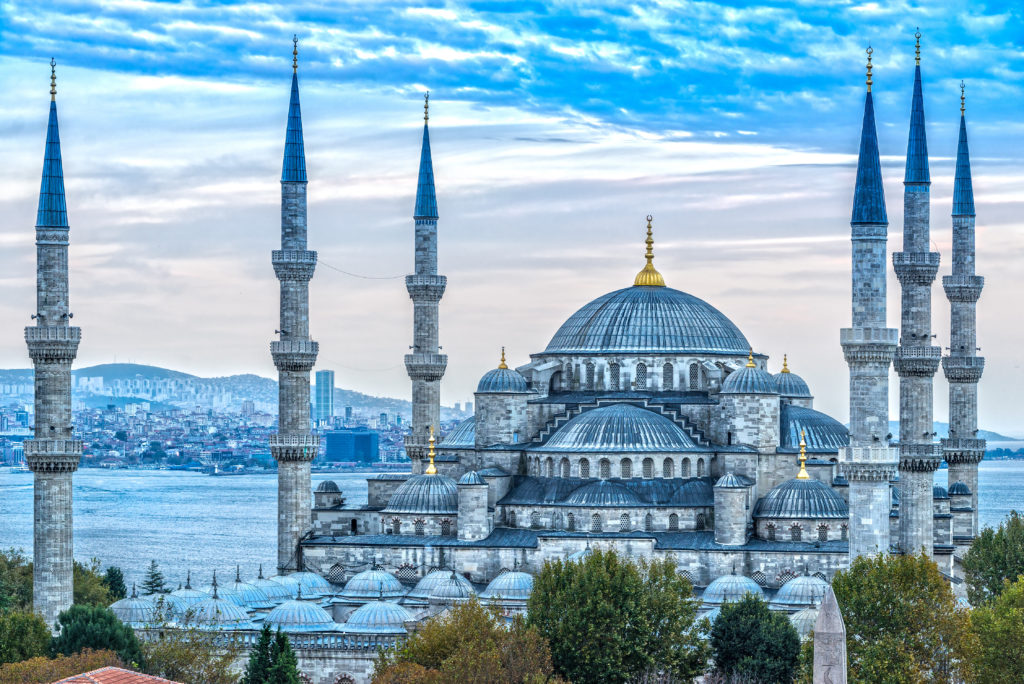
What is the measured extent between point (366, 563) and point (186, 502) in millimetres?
112794

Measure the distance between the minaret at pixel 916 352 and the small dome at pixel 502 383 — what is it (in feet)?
36.2

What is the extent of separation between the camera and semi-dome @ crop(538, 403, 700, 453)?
47.8 metres

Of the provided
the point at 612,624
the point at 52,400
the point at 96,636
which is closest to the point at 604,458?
the point at 612,624

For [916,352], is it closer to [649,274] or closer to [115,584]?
[649,274]

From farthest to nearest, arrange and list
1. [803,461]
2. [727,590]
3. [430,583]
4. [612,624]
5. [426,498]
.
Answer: [426,498], [803,461], [430,583], [727,590], [612,624]

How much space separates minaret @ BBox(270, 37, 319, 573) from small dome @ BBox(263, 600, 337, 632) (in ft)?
24.1

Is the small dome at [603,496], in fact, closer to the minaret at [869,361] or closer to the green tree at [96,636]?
the minaret at [869,361]

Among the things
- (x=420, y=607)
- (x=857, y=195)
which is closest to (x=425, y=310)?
(x=420, y=607)

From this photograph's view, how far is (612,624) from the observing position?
3528 centimetres

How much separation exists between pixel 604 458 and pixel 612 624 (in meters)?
12.5

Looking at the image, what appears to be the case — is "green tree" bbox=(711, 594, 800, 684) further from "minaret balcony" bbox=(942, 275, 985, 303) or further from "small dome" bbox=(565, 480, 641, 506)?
"minaret balcony" bbox=(942, 275, 985, 303)

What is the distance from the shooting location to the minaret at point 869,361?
39.5m

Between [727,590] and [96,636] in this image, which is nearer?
[96,636]

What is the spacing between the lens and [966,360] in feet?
168
